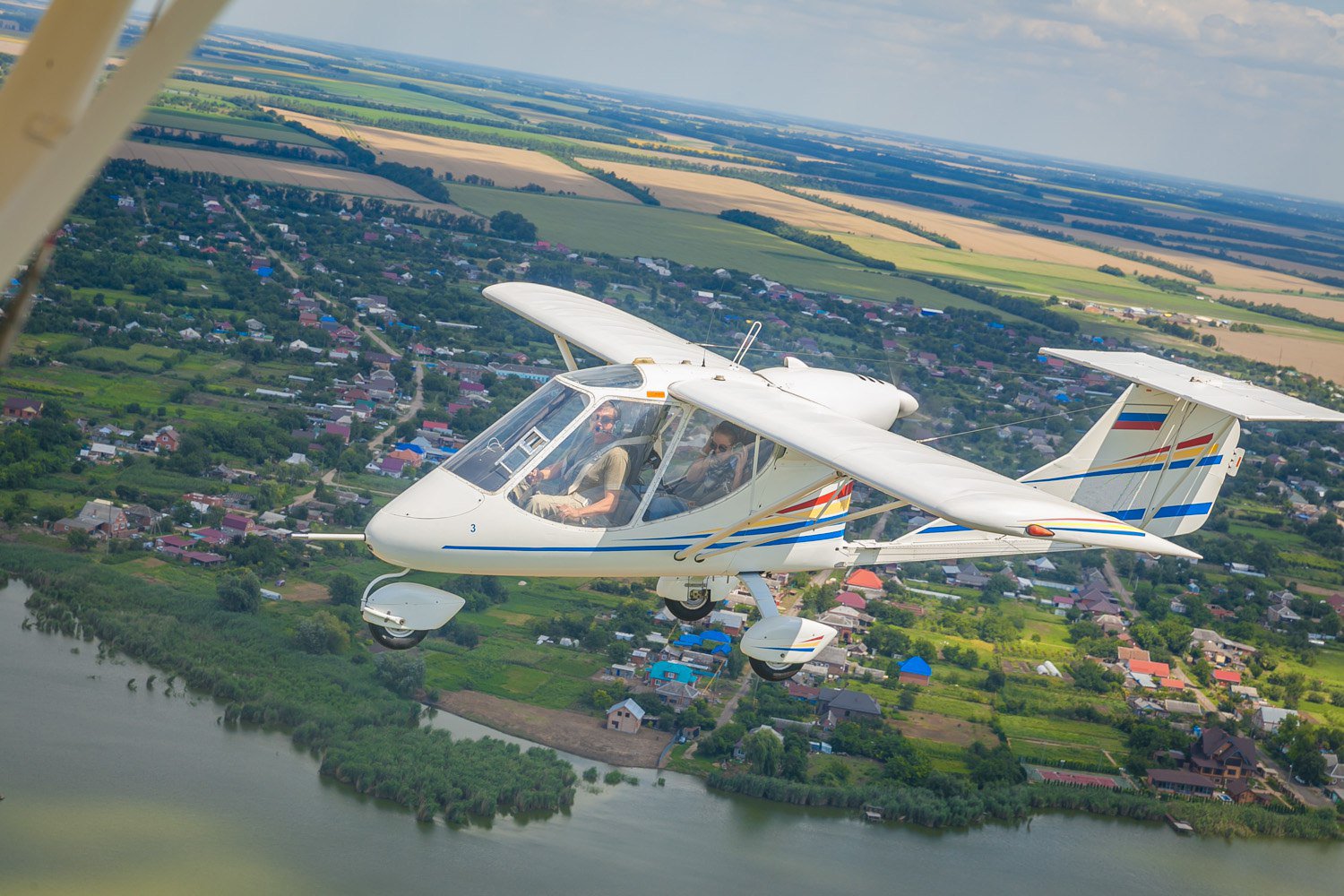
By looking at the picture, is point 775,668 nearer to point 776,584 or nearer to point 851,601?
point 851,601

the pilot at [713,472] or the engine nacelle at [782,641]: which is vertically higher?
the pilot at [713,472]

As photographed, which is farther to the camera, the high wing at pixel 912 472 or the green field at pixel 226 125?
the green field at pixel 226 125

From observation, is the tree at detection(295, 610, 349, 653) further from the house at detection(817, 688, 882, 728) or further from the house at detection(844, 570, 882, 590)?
the house at detection(844, 570, 882, 590)

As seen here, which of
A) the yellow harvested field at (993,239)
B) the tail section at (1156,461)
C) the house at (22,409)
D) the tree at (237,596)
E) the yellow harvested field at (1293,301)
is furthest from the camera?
the yellow harvested field at (993,239)

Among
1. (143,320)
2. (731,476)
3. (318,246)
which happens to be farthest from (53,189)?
(318,246)

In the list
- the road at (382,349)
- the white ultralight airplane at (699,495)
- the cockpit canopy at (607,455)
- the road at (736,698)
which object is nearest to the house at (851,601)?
the road at (736,698)

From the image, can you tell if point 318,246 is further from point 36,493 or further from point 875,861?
point 875,861

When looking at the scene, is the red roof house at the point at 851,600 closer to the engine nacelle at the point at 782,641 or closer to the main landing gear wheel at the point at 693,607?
the main landing gear wheel at the point at 693,607
